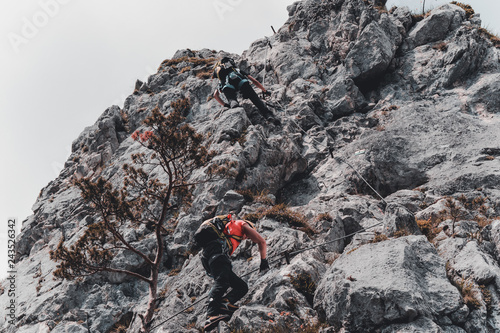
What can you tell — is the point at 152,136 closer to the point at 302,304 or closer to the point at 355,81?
the point at 302,304

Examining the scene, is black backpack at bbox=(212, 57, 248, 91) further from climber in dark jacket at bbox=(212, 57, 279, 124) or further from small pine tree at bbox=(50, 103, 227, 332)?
small pine tree at bbox=(50, 103, 227, 332)

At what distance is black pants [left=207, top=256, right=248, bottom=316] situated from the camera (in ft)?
27.8

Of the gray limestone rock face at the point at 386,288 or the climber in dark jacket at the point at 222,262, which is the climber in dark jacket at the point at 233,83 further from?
Answer: the gray limestone rock face at the point at 386,288

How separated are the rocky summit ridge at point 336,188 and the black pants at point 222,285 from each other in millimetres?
458

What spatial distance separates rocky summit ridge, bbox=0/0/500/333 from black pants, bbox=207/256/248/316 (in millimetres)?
458

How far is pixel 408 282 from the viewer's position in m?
6.86

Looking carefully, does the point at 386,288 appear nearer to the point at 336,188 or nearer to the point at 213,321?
the point at 213,321

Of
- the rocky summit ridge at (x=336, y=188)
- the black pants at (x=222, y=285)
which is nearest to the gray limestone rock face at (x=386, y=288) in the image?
the rocky summit ridge at (x=336, y=188)

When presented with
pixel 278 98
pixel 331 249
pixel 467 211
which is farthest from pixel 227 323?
pixel 278 98

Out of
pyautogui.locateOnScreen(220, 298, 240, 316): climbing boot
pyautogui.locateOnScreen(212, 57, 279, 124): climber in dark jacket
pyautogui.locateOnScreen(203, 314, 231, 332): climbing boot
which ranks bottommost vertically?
pyautogui.locateOnScreen(203, 314, 231, 332): climbing boot

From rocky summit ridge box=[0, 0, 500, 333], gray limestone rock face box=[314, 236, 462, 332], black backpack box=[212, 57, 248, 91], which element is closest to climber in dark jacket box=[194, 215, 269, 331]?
rocky summit ridge box=[0, 0, 500, 333]

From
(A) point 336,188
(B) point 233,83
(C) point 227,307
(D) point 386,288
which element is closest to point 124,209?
(C) point 227,307

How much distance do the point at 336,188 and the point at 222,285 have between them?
8.77m

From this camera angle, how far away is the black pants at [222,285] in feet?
27.8
